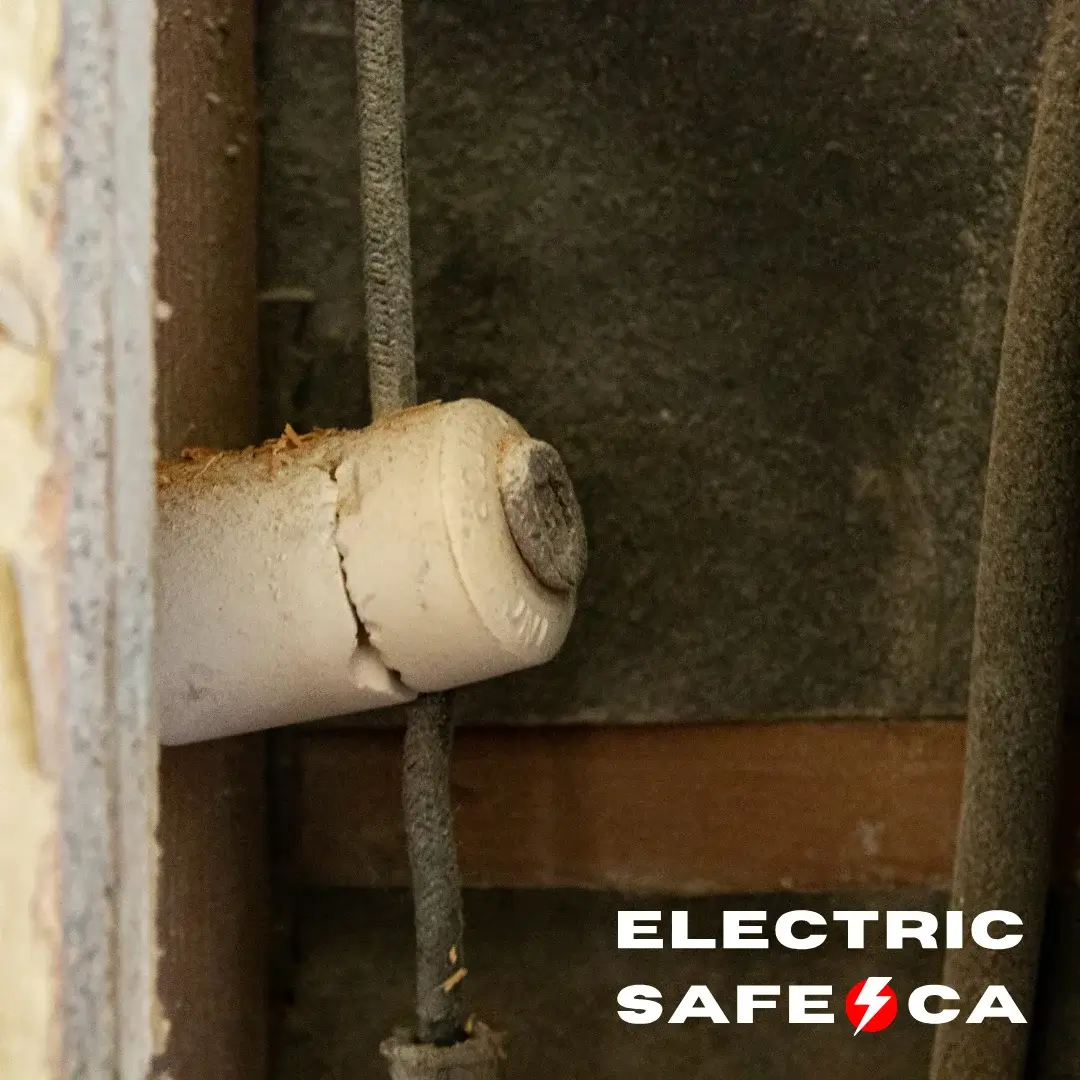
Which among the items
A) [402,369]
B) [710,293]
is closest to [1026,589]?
[710,293]

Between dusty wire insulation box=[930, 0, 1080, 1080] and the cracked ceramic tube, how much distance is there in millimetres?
270

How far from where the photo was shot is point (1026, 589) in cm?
58

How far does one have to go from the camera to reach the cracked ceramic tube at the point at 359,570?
1.47ft

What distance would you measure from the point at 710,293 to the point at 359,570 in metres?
0.33

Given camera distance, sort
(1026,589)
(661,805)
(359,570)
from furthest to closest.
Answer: (661,805), (1026,589), (359,570)

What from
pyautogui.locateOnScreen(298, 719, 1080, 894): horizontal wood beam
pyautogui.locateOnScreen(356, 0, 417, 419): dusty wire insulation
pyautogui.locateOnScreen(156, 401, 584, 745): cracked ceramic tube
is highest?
pyautogui.locateOnScreen(356, 0, 417, 419): dusty wire insulation

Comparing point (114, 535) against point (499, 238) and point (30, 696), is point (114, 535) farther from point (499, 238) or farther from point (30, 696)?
point (499, 238)

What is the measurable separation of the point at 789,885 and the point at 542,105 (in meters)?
0.53

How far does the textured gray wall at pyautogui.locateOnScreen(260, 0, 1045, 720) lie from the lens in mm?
657

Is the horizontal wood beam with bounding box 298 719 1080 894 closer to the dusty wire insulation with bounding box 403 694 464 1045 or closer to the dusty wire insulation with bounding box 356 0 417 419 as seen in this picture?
the dusty wire insulation with bounding box 403 694 464 1045

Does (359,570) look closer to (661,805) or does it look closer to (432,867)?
(432,867)

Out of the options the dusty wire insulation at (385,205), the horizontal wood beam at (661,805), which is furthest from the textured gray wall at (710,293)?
the dusty wire insulation at (385,205)

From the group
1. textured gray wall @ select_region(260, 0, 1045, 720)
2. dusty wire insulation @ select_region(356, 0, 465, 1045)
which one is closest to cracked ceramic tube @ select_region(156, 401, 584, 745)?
dusty wire insulation @ select_region(356, 0, 465, 1045)

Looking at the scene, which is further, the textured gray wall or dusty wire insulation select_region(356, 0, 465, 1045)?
the textured gray wall
